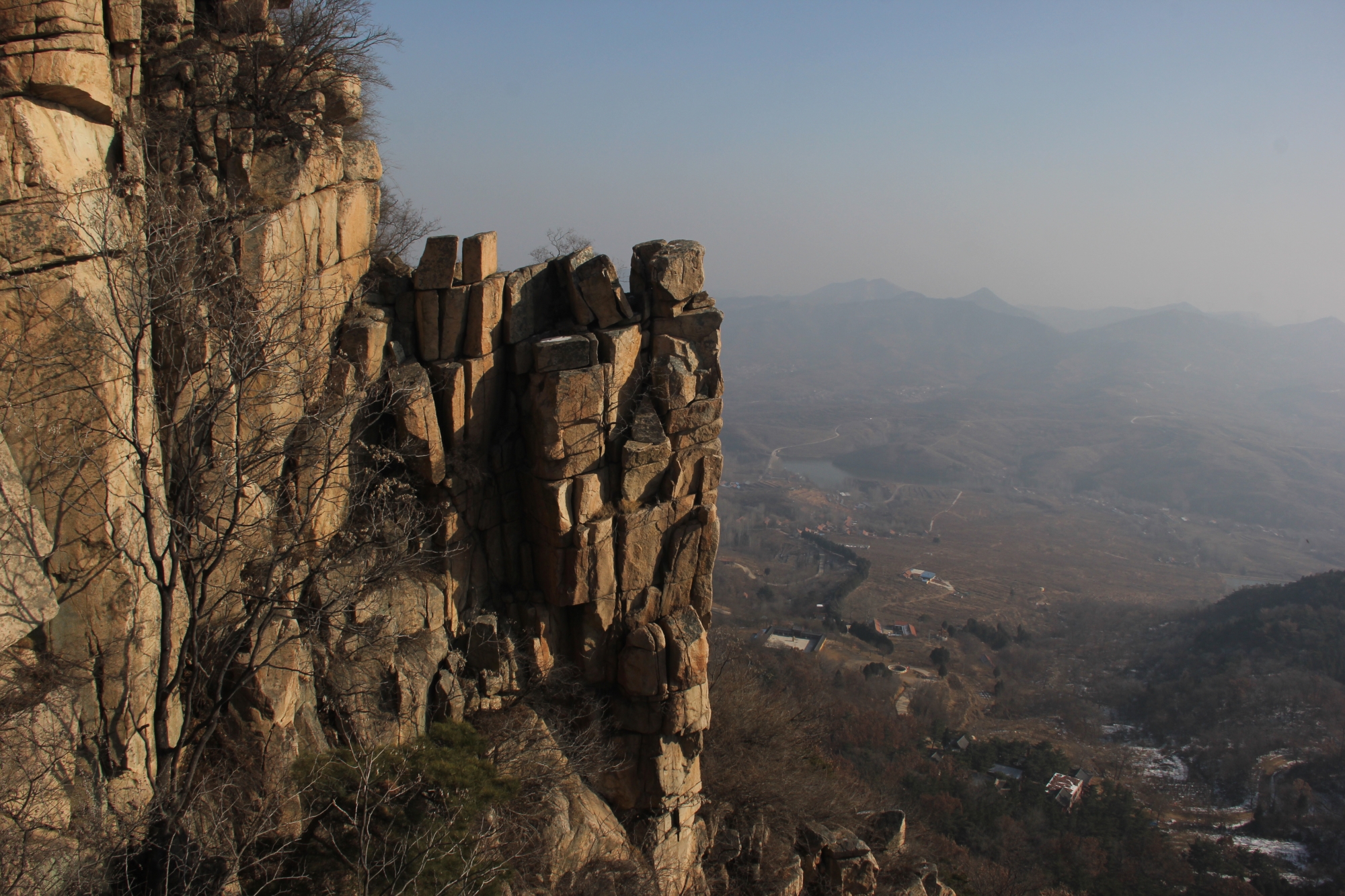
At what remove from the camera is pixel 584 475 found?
1769cm

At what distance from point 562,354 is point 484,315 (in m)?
1.83

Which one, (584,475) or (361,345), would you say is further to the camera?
(584,475)

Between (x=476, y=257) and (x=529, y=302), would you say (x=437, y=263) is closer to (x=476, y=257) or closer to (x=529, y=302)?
(x=476, y=257)

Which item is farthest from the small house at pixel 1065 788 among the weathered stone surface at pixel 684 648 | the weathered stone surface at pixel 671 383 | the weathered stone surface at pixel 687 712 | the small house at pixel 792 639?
the weathered stone surface at pixel 671 383

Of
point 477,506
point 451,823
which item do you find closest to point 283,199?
point 477,506

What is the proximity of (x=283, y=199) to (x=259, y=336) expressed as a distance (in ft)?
10.4

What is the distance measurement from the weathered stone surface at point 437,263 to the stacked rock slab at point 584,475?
40mm

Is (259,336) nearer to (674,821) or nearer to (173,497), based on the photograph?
(173,497)

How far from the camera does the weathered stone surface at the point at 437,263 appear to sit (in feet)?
54.8

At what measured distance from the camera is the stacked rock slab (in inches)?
674

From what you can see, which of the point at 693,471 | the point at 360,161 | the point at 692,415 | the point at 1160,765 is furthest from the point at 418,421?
the point at 1160,765

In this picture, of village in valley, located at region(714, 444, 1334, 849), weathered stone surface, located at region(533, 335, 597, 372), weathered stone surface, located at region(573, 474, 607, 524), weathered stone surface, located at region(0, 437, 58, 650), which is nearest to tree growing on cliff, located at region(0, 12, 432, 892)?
weathered stone surface, located at region(0, 437, 58, 650)

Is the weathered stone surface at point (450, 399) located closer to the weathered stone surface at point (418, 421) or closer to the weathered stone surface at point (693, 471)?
the weathered stone surface at point (418, 421)

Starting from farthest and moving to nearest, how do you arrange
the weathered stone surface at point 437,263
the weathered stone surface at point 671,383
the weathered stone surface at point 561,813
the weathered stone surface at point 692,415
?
the weathered stone surface at point 692,415 → the weathered stone surface at point 671,383 → the weathered stone surface at point 437,263 → the weathered stone surface at point 561,813
